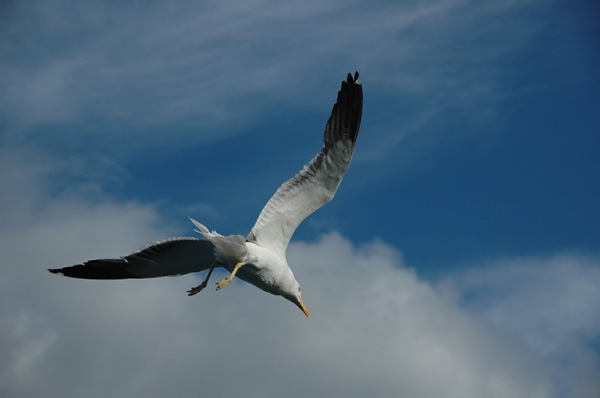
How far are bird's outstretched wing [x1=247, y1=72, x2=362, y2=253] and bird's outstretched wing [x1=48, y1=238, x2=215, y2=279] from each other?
49.1 inches

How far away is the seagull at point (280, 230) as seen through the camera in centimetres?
1425

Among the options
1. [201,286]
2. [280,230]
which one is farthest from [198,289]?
[280,230]

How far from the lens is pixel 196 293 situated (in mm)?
13703

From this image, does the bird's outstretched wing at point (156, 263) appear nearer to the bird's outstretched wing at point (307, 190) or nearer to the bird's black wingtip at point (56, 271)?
the bird's black wingtip at point (56, 271)

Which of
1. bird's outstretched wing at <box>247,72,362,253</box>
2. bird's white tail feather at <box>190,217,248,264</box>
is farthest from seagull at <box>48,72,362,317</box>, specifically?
bird's white tail feather at <box>190,217,248,264</box>

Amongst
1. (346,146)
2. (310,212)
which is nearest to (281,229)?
(310,212)

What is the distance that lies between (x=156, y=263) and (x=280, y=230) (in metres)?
2.79

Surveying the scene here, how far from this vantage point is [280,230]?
14938 mm

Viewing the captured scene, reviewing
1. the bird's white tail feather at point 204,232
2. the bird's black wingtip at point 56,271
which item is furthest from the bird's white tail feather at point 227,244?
the bird's black wingtip at point 56,271

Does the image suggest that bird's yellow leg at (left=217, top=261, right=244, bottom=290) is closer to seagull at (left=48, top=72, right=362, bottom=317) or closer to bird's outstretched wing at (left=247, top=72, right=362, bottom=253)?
seagull at (left=48, top=72, right=362, bottom=317)

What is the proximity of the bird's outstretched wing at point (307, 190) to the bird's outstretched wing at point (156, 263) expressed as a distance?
4.09ft

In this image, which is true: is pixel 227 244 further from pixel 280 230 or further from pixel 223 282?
pixel 280 230

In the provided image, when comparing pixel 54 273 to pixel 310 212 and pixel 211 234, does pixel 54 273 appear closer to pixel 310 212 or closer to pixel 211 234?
pixel 211 234

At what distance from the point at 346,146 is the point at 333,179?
0.79 m
